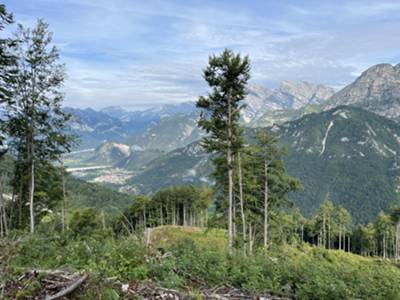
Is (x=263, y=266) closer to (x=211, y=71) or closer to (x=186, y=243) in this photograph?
(x=186, y=243)

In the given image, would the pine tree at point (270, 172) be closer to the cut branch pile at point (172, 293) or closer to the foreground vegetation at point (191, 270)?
the foreground vegetation at point (191, 270)

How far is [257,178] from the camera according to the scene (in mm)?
29328

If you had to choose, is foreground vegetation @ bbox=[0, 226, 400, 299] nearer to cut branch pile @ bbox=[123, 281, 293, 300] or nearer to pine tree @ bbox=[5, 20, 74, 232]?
cut branch pile @ bbox=[123, 281, 293, 300]

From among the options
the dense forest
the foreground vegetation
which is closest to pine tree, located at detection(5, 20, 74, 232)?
the dense forest

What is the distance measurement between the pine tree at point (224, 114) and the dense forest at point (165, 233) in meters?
0.07

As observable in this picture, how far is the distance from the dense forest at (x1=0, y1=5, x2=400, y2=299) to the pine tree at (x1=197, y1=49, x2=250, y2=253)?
2.6 inches

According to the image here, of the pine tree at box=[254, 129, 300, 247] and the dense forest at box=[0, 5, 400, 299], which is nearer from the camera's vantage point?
the dense forest at box=[0, 5, 400, 299]

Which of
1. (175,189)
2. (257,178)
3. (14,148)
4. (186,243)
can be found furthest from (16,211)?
(175,189)

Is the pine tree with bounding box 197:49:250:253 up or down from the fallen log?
up

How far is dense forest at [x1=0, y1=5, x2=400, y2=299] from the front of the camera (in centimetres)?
659

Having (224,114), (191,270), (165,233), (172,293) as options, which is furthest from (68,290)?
(165,233)

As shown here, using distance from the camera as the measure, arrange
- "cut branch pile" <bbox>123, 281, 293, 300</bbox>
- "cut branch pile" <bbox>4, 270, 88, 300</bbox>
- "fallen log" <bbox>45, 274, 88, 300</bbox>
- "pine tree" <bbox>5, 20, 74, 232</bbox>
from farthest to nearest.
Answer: "pine tree" <bbox>5, 20, 74, 232</bbox>, "cut branch pile" <bbox>123, 281, 293, 300</bbox>, "cut branch pile" <bbox>4, 270, 88, 300</bbox>, "fallen log" <bbox>45, 274, 88, 300</bbox>

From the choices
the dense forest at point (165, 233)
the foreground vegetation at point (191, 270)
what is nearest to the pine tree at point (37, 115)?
the dense forest at point (165, 233)

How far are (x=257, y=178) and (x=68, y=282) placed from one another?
2463 cm
